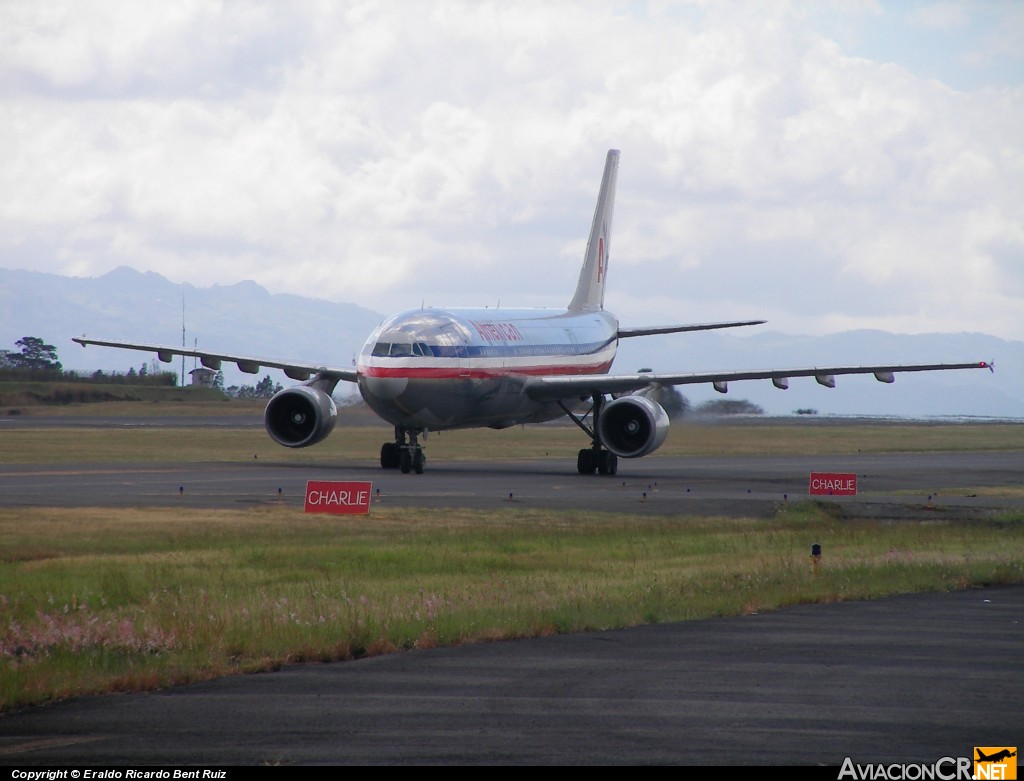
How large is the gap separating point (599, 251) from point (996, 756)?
45.3 m

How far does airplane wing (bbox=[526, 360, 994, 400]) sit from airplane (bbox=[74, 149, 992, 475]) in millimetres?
40

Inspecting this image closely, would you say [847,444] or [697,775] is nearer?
[697,775]

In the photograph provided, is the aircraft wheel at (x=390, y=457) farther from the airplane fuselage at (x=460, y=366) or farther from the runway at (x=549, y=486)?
the airplane fuselage at (x=460, y=366)

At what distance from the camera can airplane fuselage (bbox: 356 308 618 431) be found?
39.2m

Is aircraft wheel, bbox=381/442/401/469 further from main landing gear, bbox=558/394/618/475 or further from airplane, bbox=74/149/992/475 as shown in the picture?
main landing gear, bbox=558/394/618/475

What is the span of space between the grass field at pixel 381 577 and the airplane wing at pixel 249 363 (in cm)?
1590

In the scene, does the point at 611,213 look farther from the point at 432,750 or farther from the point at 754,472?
the point at 432,750

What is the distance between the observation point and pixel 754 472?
4344cm

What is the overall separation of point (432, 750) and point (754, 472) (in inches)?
1362

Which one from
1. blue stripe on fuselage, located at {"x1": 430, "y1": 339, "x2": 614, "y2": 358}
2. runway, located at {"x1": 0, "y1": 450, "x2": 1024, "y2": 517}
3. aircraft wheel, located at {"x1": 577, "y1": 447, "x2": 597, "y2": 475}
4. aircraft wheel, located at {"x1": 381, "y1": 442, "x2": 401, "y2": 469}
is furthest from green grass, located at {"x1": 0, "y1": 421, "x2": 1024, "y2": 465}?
aircraft wheel, located at {"x1": 577, "y1": 447, "x2": 597, "y2": 475}

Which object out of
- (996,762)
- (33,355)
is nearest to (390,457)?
(996,762)

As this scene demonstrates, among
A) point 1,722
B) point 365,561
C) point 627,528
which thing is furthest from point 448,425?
point 1,722

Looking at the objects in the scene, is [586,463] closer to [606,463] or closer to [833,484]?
[606,463]

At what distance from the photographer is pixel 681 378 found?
141 feet
